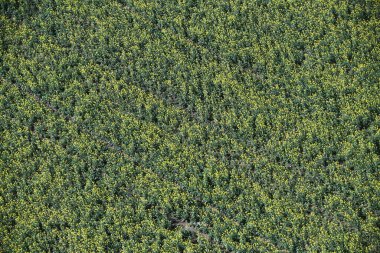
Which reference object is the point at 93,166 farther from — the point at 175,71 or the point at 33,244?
the point at 175,71

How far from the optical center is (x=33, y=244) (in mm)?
28422

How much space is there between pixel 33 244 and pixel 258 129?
33.8 ft

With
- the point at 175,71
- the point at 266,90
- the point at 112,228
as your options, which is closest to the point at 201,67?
the point at 175,71

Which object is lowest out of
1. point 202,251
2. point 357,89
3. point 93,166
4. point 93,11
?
point 202,251

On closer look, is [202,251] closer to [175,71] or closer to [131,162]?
[131,162]

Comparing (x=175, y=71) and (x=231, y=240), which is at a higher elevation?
(x=175, y=71)

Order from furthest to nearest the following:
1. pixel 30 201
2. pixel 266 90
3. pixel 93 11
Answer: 1. pixel 93 11
2. pixel 266 90
3. pixel 30 201

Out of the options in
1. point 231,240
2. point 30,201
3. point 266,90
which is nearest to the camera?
point 231,240

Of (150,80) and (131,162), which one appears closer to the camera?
(131,162)

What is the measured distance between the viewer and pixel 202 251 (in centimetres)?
2767

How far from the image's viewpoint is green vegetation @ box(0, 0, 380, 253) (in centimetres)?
2830

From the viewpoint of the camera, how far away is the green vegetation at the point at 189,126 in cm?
2830

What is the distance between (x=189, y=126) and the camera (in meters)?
31.7

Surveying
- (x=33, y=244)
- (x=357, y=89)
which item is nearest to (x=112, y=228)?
(x=33, y=244)
